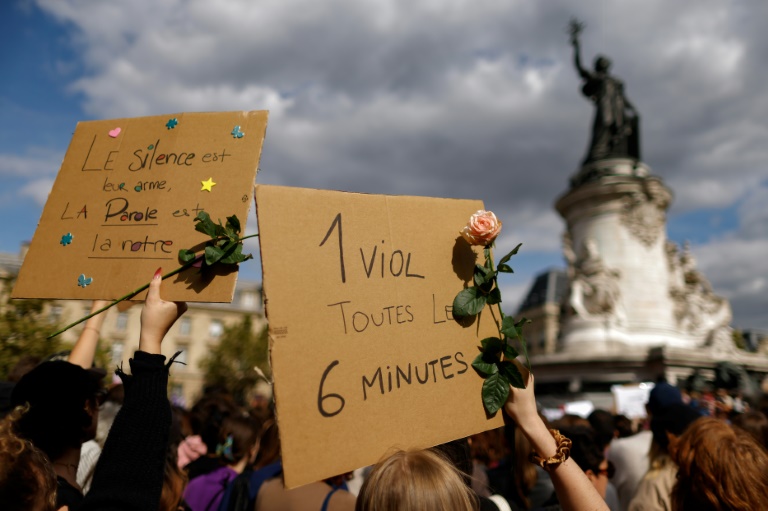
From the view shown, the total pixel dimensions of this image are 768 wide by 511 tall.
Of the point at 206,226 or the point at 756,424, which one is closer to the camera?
the point at 206,226

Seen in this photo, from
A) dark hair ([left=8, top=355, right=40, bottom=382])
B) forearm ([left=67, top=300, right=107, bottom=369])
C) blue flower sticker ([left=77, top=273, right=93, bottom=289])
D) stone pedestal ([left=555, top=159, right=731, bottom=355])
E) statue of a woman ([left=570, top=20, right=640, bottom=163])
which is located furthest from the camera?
statue of a woman ([left=570, top=20, right=640, bottom=163])

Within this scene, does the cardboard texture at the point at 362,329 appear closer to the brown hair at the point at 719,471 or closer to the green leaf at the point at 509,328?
the green leaf at the point at 509,328

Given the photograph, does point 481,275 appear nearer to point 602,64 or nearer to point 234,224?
point 234,224

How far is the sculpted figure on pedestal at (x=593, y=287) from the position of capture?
51.1 feet

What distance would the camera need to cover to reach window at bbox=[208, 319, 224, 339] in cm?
5572

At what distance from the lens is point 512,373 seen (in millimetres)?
1997

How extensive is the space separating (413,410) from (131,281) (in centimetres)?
119

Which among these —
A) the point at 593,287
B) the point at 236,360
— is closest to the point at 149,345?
the point at 593,287

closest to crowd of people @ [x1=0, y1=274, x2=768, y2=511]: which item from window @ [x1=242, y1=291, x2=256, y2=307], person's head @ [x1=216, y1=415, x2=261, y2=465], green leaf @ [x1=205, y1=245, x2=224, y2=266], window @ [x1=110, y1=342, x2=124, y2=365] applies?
person's head @ [x1=216, y1=415, x2=261, y2=465]

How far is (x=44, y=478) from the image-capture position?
60.1 inches

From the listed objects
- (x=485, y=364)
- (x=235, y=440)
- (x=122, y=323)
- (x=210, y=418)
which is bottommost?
(x=235, y=440)

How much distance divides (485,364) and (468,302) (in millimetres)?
238

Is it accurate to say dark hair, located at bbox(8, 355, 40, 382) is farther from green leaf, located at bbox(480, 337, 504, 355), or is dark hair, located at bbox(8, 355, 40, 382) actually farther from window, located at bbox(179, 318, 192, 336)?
window, located at bbox(179, 318, 192, 336)

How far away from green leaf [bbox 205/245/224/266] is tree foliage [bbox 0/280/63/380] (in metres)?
4.74
